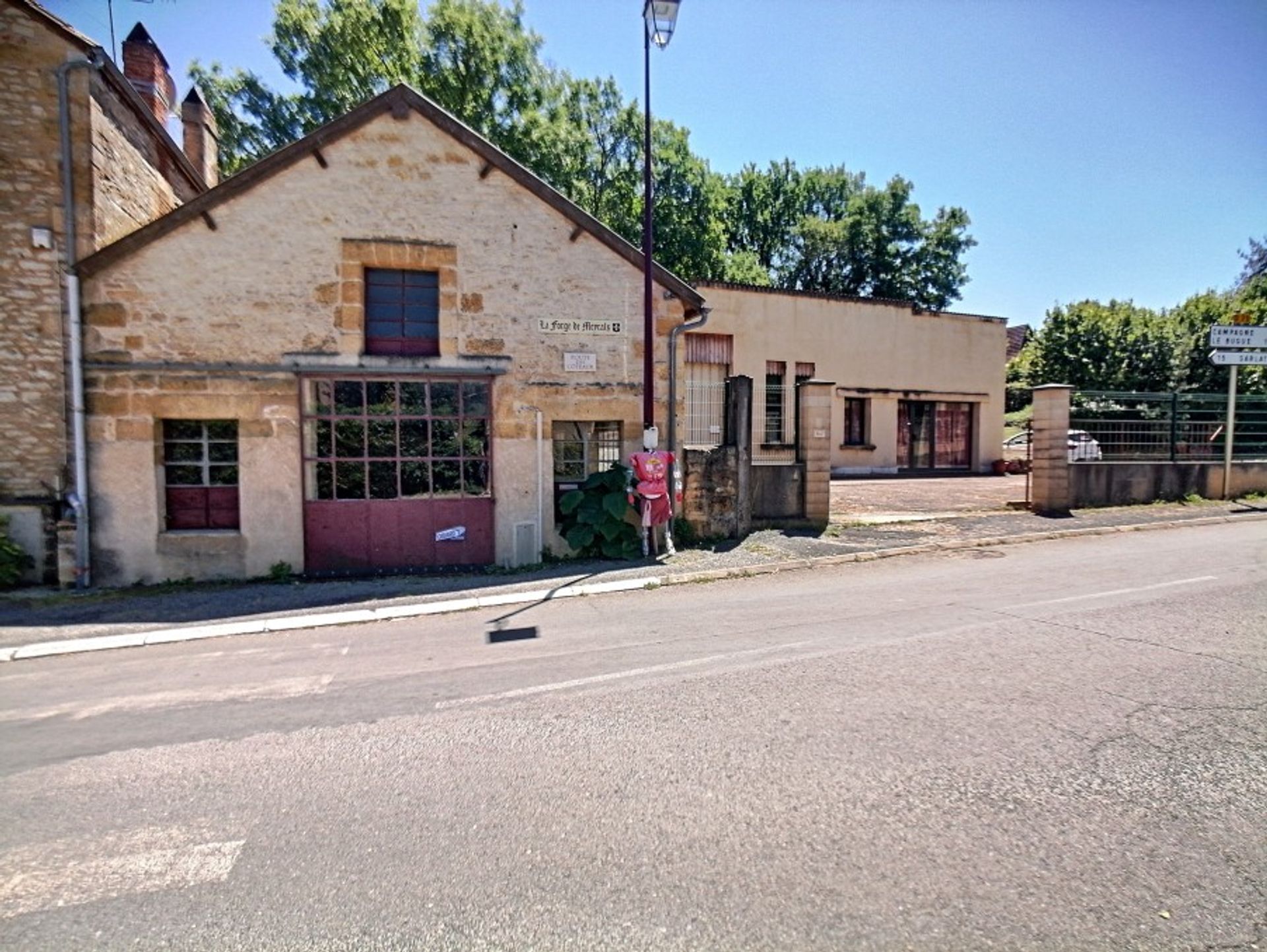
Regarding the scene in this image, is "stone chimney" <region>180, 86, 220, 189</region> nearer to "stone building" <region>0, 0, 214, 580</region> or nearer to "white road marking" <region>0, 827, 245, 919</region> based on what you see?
"stone building" <region>0, 0, 214, 580</region>

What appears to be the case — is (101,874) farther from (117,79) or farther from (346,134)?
(117,79)

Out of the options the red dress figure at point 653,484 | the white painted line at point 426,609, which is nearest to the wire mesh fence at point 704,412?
the red dress figure at point 653,484

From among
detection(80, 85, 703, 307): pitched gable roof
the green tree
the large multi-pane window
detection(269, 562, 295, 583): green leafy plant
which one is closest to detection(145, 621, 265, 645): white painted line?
detection(269, 562, 295, 583): green leafy plant

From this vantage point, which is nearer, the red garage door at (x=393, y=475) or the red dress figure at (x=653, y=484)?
the red garage door at (x=393, y=475)

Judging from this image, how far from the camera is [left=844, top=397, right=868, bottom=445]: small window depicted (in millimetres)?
23281

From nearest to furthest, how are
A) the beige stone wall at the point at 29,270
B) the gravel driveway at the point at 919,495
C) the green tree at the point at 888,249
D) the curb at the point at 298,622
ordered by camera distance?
the curb at the point at 298,622
the beige stone wall at the point at 29,270
the gravel driveway at the point at 919,495
the green tree at the point at 888,249

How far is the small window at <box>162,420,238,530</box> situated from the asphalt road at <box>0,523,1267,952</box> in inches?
152

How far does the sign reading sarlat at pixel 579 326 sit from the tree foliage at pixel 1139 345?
21.2 metres

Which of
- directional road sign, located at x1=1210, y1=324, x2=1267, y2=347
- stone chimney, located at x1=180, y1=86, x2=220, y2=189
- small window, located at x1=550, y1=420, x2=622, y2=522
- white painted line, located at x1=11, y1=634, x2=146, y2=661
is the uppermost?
stone chimney, located at x1=180, y1=86, x2=220, y2=189

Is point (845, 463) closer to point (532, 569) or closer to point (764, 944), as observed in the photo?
point (532, 569)

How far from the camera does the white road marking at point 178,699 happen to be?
4520mm

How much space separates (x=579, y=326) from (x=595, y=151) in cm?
2240

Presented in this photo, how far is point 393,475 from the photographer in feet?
32.2

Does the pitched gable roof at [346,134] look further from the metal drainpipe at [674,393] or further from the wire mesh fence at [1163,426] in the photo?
the wire mesh fence at [1163,426]
